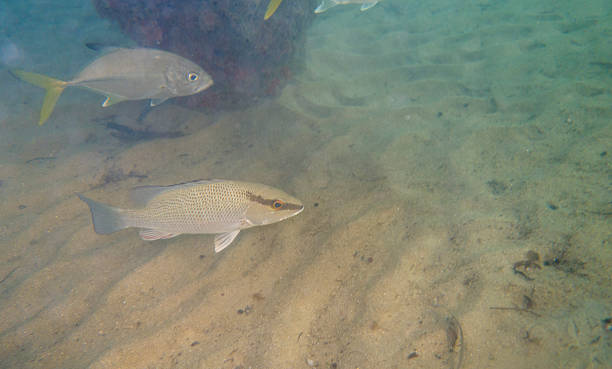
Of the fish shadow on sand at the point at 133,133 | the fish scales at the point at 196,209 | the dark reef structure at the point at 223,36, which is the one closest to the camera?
the fish scales at the point at 196,209

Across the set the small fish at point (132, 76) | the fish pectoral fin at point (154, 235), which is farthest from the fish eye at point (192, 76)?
the fish pectoral fin at point (154, 235)

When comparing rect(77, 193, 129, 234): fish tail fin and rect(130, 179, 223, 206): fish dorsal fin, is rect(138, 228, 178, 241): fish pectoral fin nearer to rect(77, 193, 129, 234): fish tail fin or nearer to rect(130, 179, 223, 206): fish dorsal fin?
rect(77, 193, 129, 234): fish tail fin

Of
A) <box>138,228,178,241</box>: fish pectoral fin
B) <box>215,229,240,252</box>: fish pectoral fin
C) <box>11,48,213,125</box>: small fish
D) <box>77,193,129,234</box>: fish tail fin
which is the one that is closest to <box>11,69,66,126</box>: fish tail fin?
<box>11,48,213,125</box>: small fish

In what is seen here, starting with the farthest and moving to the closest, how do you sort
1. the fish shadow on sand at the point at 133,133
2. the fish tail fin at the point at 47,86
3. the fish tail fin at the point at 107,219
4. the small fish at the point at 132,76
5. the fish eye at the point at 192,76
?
the fish shadow on sand at the point at 133,133 → the fish eye at the point at 192,76 → the small fish at the point at 132,76 → the fish tail fin at the point at 47,86 → the fish tail fin at the point at 107,219

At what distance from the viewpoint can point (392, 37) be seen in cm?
862

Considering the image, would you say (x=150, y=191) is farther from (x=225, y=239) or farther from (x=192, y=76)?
Answer: (x=192, y=76)

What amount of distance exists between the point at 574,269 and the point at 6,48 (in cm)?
1486

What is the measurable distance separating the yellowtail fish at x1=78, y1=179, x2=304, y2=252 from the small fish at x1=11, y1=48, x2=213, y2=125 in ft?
6.05

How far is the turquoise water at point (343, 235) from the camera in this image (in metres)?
2.07

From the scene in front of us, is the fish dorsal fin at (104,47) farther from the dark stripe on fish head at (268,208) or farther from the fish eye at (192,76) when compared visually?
the dark stripe on fish head at (268,208)

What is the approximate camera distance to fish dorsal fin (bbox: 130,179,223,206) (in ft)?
8.69

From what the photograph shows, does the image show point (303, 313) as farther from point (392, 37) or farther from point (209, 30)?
point (392, 37)

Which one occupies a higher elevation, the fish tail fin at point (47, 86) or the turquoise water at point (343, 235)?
the fish tail fin at point (47, 86)

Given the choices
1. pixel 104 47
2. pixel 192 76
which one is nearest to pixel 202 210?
pixel 192 76
